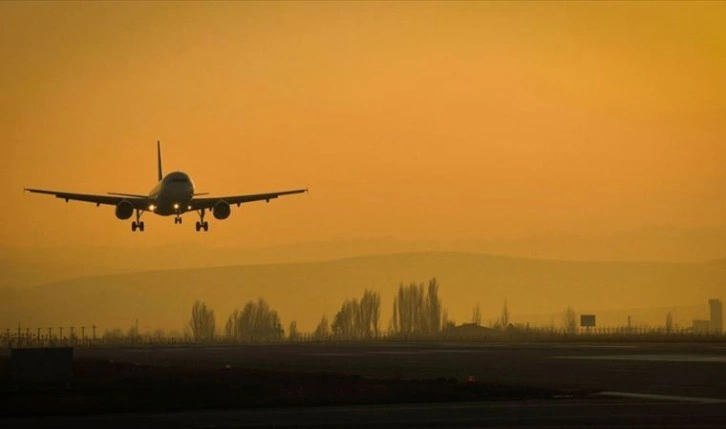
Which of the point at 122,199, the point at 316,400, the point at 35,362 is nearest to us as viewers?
the point at 316,400

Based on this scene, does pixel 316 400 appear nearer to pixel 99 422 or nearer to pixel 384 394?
pixel 384 394

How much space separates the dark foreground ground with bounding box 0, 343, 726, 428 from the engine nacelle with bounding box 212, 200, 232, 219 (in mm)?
30403

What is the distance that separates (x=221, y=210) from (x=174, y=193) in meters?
8.07

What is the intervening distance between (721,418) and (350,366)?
141 ft

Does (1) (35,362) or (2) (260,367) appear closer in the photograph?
(1) (35,362)

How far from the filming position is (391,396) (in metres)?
56.5

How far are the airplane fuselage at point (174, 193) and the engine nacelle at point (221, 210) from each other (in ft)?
14.0

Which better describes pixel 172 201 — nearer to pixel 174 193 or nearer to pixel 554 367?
pixel 174 193

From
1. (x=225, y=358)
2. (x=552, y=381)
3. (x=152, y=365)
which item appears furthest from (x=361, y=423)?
(x=225, y=358)

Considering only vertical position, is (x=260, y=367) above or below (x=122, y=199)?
below

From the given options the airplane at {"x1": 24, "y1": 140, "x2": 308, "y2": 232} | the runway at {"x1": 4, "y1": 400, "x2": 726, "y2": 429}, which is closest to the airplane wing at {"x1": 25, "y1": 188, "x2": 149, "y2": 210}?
the airplane at {"x1": 24, "y1": 140, "x2": 308, "y2": 232}

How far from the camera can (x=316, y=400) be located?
55.3m

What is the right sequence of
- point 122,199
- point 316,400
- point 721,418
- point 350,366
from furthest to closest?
point 122,199
point 350,366
point 316,400
point 721,418

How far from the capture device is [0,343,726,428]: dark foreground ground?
4622 centimetres
